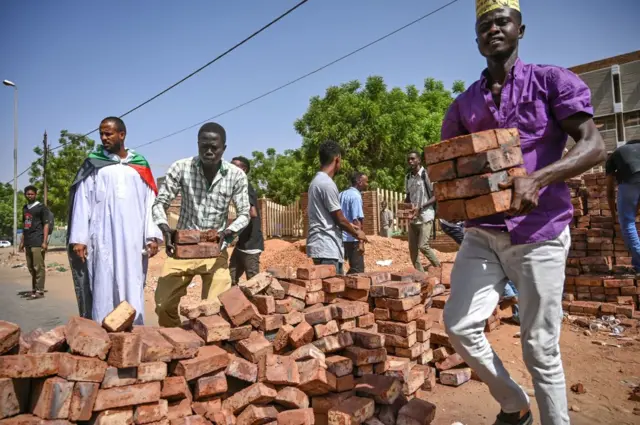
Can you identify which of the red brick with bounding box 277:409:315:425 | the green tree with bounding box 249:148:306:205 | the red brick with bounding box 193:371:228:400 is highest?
the green tree with bounding box 249:148:306:205

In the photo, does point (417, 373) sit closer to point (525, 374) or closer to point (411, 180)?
point (525, 374)

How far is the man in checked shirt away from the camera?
3871mm

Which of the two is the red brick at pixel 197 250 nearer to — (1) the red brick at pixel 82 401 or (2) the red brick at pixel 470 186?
(1) the red brick at pixel 82 401

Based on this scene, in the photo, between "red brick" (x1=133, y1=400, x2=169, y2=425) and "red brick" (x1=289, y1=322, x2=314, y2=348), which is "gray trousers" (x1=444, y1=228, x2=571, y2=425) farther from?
"red brick" (x1=133, y1=400, x2=169, y2=425)

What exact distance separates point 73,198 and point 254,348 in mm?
2320

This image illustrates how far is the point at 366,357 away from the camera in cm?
314

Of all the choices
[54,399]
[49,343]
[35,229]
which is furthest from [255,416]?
[35,229]

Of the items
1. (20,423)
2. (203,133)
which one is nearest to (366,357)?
(20,423)

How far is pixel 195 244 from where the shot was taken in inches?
144

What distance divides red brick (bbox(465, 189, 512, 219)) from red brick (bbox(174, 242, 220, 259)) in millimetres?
2452

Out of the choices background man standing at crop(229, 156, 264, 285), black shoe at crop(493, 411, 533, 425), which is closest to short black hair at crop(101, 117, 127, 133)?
background man standing at crop(229, 156, 264, 285)

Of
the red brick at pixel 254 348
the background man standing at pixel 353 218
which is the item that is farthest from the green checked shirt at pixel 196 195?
the background man standing at pixel 353 218

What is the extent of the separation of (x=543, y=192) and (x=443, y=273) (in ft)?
10.1

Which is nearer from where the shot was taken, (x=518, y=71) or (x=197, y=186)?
(x=518, y=71)
